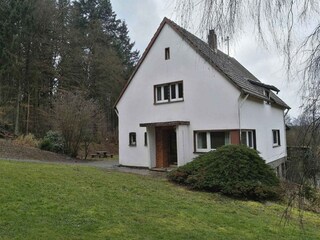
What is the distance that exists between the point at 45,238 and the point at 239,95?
12357mm

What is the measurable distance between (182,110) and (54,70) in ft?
70.5

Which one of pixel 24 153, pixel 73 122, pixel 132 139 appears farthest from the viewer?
pixel 73 122

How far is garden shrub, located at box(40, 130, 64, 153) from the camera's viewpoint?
24344 millimetres

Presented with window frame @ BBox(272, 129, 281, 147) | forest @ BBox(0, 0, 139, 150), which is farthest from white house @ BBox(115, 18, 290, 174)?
forest @ BBox(0, 0, 139, 150)

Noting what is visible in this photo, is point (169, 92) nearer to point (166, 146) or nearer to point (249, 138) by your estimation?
point (166, 146)

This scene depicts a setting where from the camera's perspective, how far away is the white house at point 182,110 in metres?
16.2

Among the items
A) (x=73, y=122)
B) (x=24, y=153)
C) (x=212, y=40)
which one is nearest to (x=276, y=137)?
(x=73, y=122)

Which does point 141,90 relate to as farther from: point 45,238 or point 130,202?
point 45,238

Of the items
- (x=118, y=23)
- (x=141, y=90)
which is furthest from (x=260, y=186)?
(x=118, y=23)

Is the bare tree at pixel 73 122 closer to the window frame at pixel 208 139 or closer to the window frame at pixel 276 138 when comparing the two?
the window frame at pixel 208 139

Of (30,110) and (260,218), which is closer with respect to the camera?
(260,218)

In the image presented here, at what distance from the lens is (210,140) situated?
54.5 feet

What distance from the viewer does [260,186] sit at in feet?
38.2

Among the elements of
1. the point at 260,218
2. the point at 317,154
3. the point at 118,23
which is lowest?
the point at 260,218
